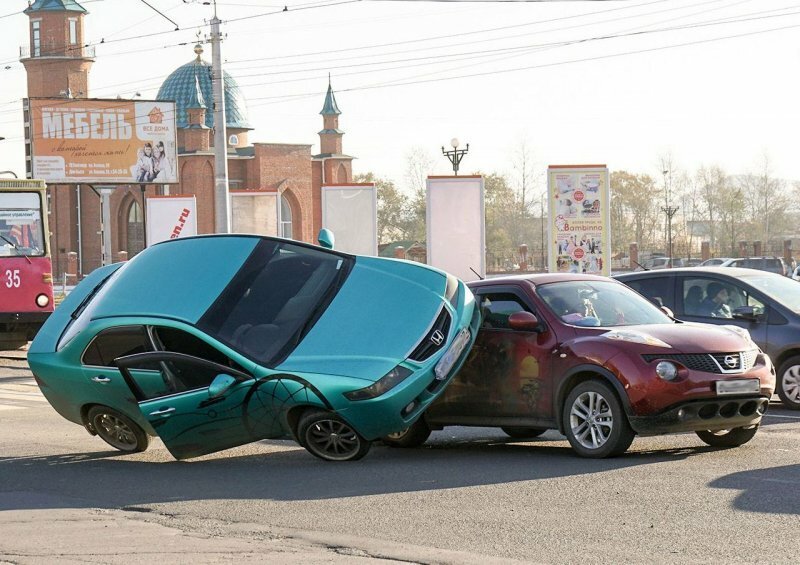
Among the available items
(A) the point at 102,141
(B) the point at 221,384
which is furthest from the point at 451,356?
(A) the point at 102,141

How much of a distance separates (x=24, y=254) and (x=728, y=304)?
595 inches

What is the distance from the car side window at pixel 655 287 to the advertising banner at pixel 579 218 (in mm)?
14252

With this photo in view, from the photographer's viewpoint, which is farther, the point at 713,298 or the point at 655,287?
the point at 655,287

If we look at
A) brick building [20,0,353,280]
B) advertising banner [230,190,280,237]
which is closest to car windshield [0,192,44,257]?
advertising banner [230,190,280,237]

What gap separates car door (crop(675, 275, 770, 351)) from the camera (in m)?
13.9

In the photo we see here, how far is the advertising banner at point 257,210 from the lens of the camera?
37.8 meters

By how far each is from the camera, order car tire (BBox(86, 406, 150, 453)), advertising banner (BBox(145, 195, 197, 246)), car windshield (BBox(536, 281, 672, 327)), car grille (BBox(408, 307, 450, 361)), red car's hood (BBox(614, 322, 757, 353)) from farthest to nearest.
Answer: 1. advertising banner (BBox(145, 195, 197, 246))
2. car tire (BBox(86, 406, 150, 453))
3. car windshield (BBox(536, 281, 672, 327))
4. car grille (BBox(408, 307, 450, 361))
5. red car's hood (BBox(614, 322, 757, 353))

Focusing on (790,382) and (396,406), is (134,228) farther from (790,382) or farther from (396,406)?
(396,406)

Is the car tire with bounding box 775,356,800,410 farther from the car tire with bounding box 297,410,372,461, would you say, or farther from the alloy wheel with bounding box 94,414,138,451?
the alloy wheel with bounding box 94,414,138,451

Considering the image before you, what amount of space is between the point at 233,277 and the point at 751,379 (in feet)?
14.1

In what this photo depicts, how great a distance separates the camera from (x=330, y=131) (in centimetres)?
9831

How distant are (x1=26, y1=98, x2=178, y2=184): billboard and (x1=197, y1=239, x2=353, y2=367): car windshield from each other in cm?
4345

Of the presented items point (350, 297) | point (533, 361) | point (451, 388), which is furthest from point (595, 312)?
point (350, 297)

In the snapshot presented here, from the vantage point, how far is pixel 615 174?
114250 millimetres
